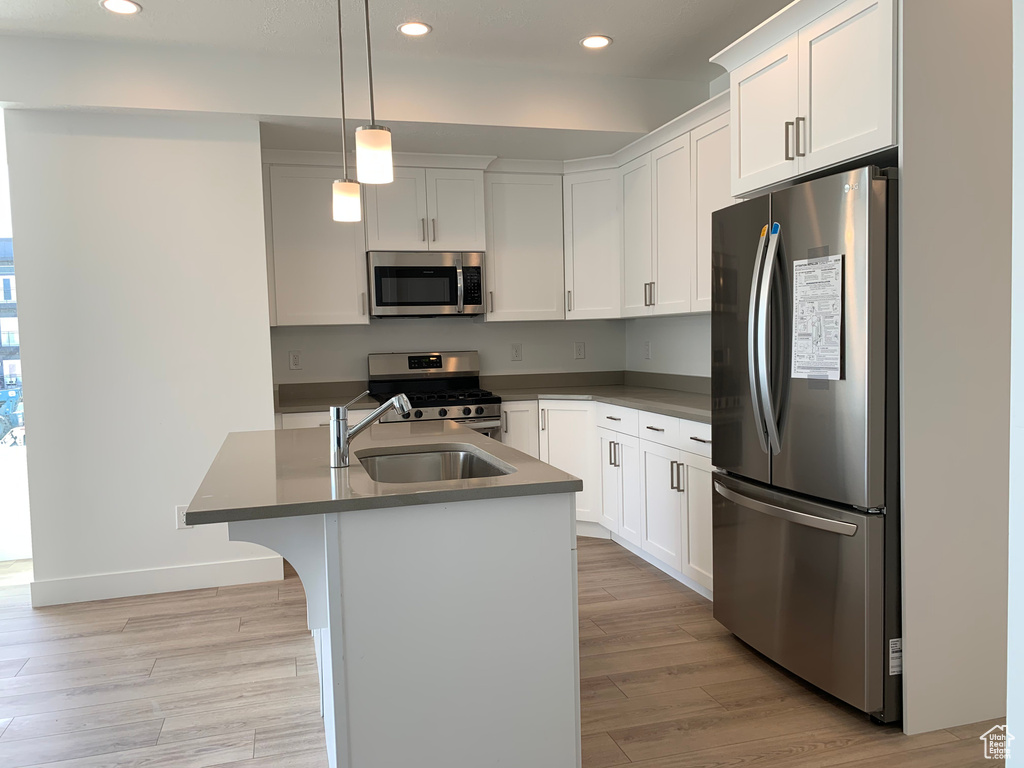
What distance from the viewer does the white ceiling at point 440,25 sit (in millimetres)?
3104

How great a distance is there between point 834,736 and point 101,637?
9.51ft

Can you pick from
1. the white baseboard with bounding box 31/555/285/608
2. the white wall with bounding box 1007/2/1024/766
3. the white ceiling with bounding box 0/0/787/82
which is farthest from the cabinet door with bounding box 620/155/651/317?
the white wall with bounding box 1007/2/1024/766

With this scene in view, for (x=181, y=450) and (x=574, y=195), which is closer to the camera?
(x=181, y=450)

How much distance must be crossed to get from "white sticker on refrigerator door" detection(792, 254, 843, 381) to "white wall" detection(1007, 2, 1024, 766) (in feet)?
4.85

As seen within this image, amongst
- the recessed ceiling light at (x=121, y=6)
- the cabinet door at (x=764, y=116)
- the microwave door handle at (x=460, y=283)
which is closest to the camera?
the cabinet door at (x=764, y=116)

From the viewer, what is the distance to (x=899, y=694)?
2.26 metres

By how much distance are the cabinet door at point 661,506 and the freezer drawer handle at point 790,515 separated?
63 centimetres

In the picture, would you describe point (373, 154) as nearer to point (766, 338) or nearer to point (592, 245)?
point (766, 338)

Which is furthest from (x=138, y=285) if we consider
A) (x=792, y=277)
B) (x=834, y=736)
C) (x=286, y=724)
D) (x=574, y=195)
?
(x=834, y=736)

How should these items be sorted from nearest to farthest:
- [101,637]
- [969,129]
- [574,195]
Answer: [969,129] < [101,637] < [574,195]

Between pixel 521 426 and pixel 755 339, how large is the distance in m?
2.20

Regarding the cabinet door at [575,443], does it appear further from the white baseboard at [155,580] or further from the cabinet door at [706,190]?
the white baseboard at [155,580]

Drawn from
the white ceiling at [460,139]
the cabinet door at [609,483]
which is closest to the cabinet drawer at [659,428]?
the cabinet door at [609,483]

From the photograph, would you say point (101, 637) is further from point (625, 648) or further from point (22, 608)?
point (625, 648)
